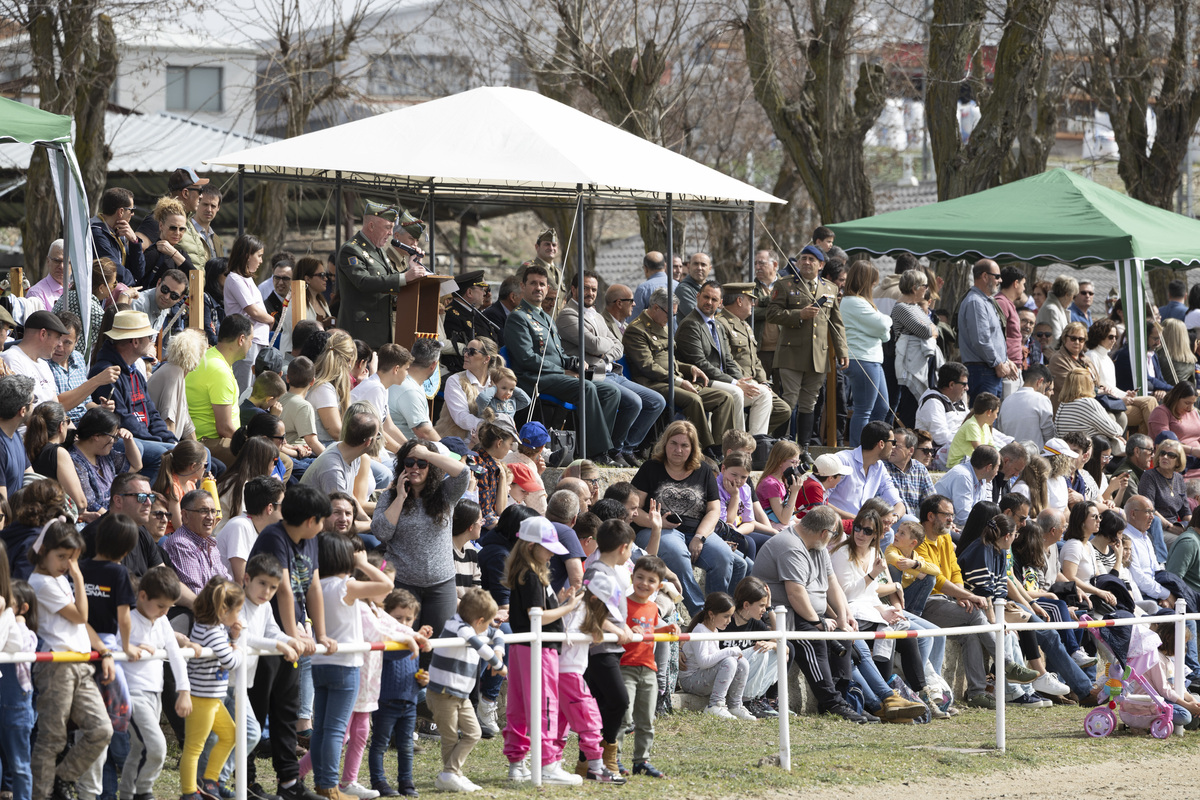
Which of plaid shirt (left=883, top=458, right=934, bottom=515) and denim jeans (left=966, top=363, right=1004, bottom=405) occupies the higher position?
denim jeans (left=966, top=363, right=1004, bottom=405)

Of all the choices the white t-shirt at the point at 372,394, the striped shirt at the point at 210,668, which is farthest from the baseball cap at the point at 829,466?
the striped shirt at the point at 210,668

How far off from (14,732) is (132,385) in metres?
3.36

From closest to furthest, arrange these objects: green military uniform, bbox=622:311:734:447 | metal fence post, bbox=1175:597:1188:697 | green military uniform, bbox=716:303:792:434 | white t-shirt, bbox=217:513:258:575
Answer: white t-shirt, bbox=217:513:258:575 < metal fence post, bbox=1175:597:1188:697 < green military uniform, bbox=622:311:734:447 < green military uniform, bbox=716:303:792:434

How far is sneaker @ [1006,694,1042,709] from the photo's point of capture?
430 inches

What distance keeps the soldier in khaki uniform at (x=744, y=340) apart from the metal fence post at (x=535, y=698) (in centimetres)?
622

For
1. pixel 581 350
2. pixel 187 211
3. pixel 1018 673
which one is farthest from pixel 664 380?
pixel 187 211

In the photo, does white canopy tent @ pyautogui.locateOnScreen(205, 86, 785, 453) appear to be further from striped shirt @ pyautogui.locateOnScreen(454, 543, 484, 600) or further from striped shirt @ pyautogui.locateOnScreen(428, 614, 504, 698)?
striped shirt @ pyautogui.locateOnScreen(428, 614, 504, 698)

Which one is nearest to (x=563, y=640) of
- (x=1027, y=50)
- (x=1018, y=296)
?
(x=1018, y=296)

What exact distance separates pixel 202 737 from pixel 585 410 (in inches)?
234

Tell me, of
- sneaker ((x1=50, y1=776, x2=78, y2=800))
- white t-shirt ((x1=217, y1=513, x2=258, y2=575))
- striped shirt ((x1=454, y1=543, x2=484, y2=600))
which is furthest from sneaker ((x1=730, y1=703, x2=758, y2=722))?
sneaker ((x1=50, y1=776, x2=78, y2=800))

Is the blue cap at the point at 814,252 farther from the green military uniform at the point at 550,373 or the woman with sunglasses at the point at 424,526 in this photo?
the woman with sunglasses at the point at 424,526

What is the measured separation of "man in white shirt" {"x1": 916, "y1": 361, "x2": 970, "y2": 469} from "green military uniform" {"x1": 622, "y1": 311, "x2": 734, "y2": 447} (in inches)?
77.1

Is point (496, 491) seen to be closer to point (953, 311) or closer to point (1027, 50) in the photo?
point (953, 311)

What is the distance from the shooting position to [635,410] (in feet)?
40.1
